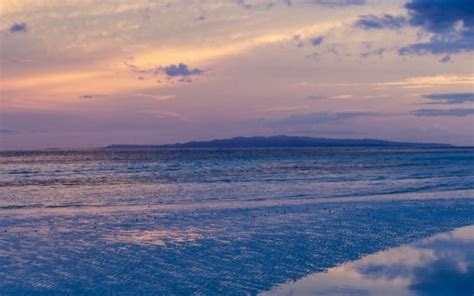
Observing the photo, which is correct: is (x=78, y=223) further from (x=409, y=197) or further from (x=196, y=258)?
(x=409, y=197)

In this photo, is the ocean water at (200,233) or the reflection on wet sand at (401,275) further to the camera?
the ocean water at (200,233)

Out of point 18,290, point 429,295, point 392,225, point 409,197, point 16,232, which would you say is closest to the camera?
point 429,295

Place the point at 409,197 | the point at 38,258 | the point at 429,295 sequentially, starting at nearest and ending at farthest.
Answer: the point at 429,295 → the point at 38,258 → the point at 409,197

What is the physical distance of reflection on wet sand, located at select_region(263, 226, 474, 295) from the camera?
41.4 feet

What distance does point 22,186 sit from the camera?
4384cm

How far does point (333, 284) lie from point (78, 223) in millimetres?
12725

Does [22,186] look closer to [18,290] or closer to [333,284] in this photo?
[18,290]

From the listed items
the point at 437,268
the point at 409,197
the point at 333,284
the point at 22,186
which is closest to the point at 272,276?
the point at 333,284

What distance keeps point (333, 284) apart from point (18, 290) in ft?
22.2

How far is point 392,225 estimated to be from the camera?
22297 millimetres

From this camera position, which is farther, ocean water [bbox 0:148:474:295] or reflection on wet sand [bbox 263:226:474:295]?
ocean water [bbox 0:148:474:295]

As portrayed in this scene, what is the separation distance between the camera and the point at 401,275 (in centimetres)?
1405

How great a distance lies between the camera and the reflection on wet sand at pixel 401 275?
41.4 feet

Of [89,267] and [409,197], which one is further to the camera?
[409,197]
